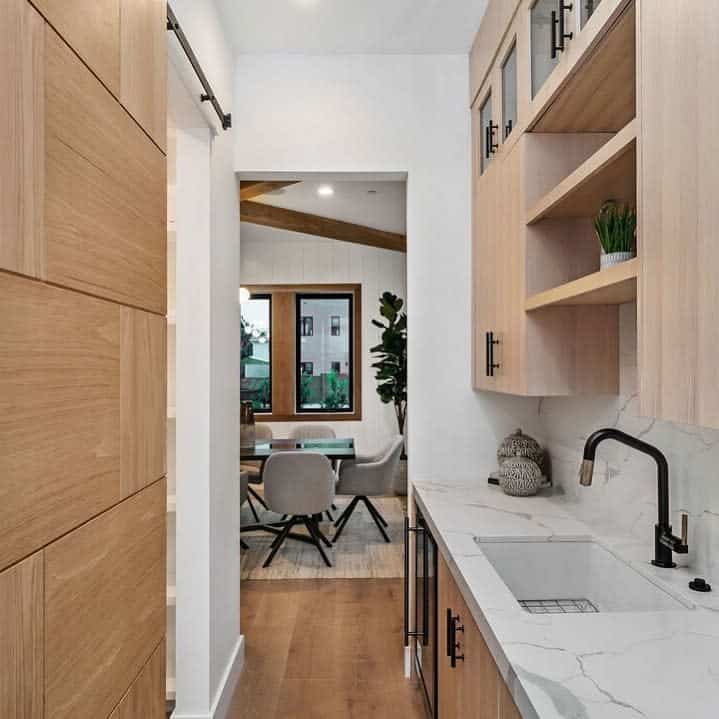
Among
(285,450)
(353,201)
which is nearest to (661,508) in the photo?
(285,450)

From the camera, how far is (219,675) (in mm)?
2605

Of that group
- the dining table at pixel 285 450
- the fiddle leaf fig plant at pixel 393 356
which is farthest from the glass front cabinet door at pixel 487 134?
the fiddle leaf fig plant at pixel 393 356

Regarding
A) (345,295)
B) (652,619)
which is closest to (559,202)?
(652,619)

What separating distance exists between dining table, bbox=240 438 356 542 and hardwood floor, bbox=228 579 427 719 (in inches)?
35.3

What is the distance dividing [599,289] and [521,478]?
3.91ft

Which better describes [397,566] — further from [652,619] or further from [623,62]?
[623,62]

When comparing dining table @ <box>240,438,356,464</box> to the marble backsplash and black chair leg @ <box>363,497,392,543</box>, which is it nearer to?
black chair leg @ <box>363,497,392,543</box>

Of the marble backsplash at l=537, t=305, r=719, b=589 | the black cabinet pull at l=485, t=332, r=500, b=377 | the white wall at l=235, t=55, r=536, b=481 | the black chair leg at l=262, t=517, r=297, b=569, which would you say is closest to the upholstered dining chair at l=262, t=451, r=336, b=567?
the black chair leg at l=262, t=517, r=297, b=569

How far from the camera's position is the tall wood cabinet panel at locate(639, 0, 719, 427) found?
1.00 m

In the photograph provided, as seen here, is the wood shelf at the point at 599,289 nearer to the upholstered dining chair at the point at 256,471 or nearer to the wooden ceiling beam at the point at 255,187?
the wooden ceiling beam at the point at 255,187

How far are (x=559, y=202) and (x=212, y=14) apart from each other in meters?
1.50

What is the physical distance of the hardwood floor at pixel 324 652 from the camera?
269cm

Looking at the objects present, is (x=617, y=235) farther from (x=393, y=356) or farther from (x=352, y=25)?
(x=393, y=356)

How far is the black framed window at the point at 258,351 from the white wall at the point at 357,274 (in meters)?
0.30
